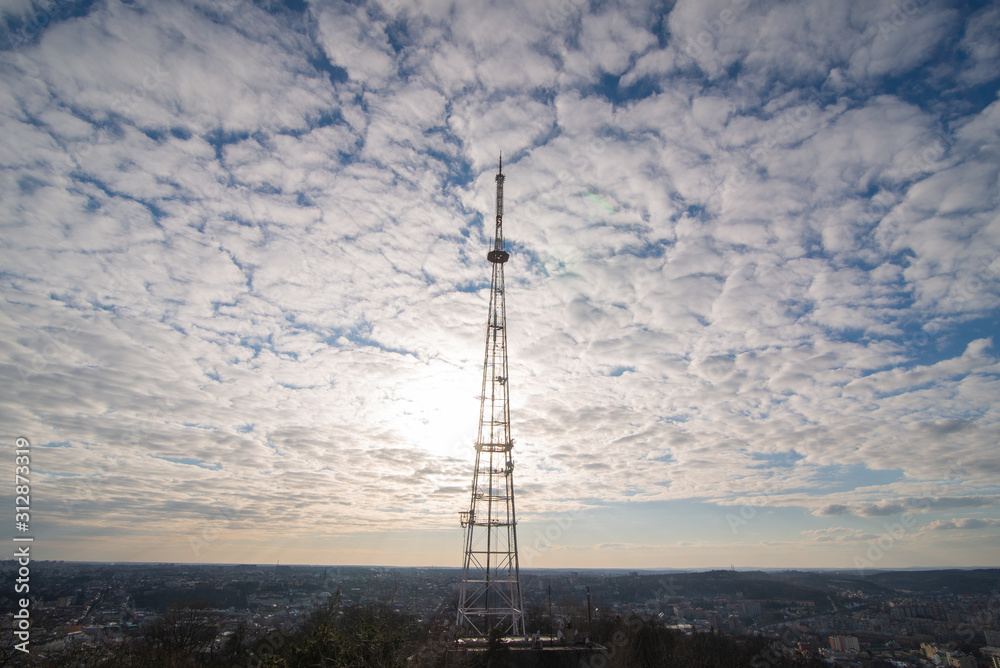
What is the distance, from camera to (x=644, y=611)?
8312 cm

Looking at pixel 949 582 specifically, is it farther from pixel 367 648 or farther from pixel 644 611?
pixel 367 648

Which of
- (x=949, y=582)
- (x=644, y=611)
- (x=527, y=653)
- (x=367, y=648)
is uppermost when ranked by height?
(x=949, y=582)

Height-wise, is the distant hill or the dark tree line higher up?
the distant hill

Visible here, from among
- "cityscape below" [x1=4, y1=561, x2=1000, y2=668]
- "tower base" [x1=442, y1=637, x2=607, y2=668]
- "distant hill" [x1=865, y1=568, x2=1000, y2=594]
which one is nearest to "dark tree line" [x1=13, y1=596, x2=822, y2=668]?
"tower base" [x1=442, y1=637, x2=607, y2=668]

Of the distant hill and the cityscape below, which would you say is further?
the distant hill

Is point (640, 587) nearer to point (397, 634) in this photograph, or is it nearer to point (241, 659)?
point (241, 659)

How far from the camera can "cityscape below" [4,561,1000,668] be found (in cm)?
3375

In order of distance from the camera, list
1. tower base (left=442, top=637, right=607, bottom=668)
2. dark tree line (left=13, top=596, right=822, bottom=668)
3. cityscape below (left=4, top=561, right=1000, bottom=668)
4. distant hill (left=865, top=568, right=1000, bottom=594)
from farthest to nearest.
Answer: distant hill (left=865, top=568, right=1000, bottom=594), cityscape below (left=4, top=561, right=1000, bottom=668), tower base (left=442, top=637, right=607, bottom=668), dark tree line (left=13, top=596, right=822, bottom=668)

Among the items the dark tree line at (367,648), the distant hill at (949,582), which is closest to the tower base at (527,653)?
the dark tree line at (367,648)

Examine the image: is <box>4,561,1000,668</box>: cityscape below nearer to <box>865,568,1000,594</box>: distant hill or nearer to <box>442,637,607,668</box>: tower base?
<box>865,568,1000,594</box>: distant hill

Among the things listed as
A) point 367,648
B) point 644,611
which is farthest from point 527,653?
point 644,611

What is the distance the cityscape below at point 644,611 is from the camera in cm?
3375

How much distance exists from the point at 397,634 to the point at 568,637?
19.1 metres

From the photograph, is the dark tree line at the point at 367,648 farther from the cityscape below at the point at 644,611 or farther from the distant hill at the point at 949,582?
the distant hill at the point at 949,582
